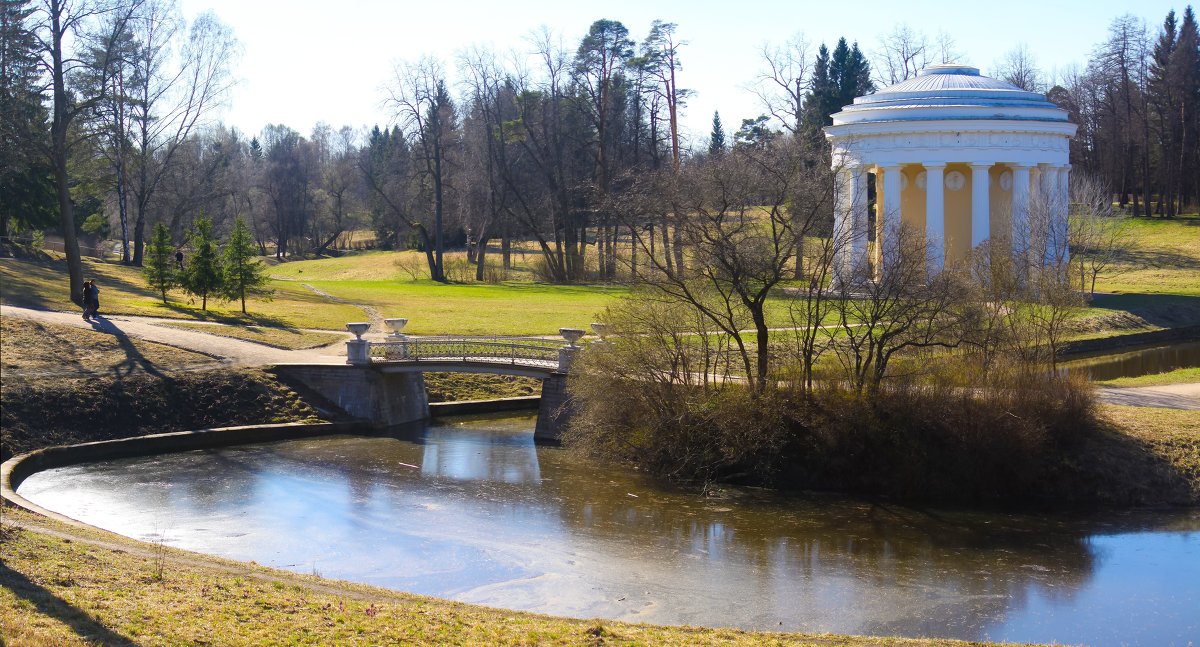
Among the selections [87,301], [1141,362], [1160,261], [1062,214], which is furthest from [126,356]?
[1160,261]

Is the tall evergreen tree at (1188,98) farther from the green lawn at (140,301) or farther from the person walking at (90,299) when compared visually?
the person walking at (90,299)

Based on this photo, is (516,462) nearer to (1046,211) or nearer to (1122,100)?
(1046,211)

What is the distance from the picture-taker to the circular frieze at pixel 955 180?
5009 cm

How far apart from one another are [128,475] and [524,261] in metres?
46.9

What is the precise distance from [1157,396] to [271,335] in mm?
27212

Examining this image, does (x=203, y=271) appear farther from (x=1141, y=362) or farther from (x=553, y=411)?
(x=1141, y=362)

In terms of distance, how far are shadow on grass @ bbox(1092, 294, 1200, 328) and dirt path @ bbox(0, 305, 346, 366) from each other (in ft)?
98.7

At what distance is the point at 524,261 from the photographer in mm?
72938

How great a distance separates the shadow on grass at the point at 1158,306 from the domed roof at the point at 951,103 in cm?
777

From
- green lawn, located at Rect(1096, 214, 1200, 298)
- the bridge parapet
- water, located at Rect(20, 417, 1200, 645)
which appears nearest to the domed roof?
green lawn, located at Rect(1096, 214, 1200, 298)

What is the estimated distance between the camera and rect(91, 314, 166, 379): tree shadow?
3325cm

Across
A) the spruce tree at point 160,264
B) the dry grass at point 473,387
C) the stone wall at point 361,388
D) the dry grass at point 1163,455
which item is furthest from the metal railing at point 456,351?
the dry grass at point 1163,455

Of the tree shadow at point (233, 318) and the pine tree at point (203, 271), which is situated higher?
the pine tree at point (203, 271)

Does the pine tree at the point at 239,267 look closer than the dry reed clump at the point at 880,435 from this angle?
No
